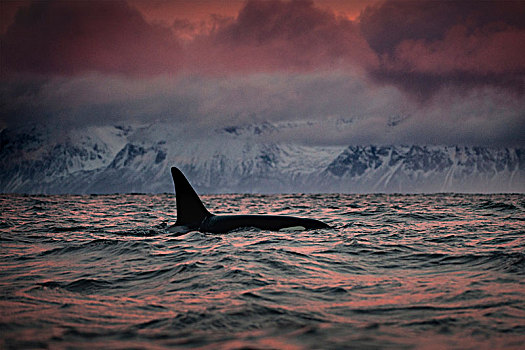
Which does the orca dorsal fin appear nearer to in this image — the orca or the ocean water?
the orca

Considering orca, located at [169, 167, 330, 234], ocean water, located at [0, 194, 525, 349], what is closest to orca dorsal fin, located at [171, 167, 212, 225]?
orca, located at [169, 167, 330, 234]

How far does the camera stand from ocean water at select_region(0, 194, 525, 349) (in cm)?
575

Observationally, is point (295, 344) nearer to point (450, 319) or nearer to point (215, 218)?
point (450, 319)

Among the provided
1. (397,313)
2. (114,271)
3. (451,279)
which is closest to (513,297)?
(451,279)

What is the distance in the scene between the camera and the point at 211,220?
1800cm

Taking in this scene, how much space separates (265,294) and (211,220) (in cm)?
1014

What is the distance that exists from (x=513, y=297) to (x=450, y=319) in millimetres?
1878

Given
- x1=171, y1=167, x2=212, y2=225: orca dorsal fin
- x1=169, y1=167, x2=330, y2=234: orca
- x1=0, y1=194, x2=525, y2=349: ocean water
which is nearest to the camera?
x1=0, y1=194, x2=525, y2=349: ocean water

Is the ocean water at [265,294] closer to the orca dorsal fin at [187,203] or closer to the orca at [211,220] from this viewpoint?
the orca at [211,220]

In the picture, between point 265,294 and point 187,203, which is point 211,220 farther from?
point 265,294

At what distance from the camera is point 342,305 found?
7.27 meters

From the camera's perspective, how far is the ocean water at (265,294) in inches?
227

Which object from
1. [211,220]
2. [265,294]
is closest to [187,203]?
[211,220]

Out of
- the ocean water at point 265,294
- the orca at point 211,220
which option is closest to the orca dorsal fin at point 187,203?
the orca at point 211,220
